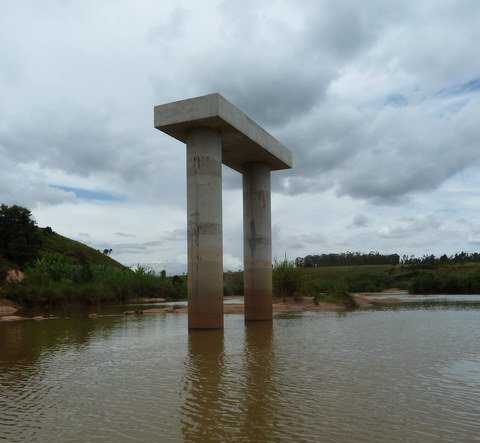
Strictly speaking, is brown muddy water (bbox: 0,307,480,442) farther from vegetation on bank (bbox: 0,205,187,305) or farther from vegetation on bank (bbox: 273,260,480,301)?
vegetation on bank (bbox: 0,205,187,305)

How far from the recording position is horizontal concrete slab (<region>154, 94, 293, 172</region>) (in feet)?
54.6

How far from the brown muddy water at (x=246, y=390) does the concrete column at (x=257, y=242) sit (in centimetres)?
849

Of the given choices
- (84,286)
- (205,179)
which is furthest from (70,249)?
(205,179)

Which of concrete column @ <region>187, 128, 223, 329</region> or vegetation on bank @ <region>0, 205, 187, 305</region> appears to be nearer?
concrete column @ <region>187, 128, 223, 329</region>

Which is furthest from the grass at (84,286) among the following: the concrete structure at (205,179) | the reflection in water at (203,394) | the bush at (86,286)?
the reflection in water at (203,394)

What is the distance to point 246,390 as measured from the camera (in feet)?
22.5

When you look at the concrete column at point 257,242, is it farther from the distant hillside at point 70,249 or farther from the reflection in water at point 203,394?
the distant hillside at point 70,249

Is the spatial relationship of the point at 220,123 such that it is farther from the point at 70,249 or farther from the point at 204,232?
the point at 70,249

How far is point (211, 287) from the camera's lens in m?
16.6

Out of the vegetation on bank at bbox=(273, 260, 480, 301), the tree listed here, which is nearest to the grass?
the tree

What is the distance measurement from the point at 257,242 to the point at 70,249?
7373 centimetres

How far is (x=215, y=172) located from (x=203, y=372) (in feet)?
31.8

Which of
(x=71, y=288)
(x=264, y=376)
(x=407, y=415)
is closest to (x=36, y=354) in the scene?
(x=264, y=376)

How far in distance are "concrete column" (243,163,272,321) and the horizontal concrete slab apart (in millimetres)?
1505
